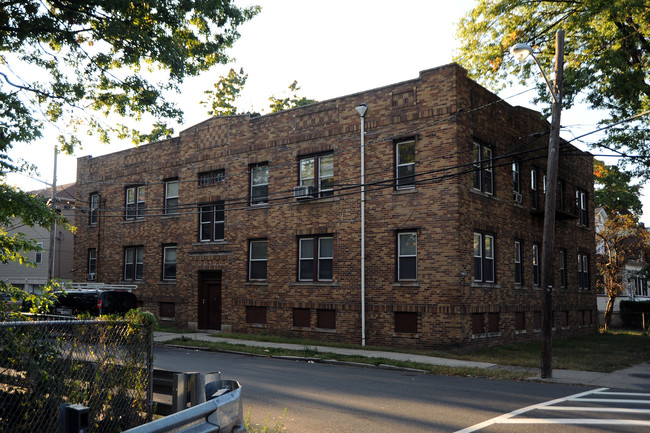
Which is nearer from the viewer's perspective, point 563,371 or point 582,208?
point 563,371

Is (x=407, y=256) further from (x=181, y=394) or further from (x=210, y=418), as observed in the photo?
(x=210, y=418)

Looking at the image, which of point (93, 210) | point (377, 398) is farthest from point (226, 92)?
point (377, 398)

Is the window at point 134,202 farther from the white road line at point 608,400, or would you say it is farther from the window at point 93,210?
the white road line at point 608,400

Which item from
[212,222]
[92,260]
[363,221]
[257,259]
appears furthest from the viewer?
[92,260]

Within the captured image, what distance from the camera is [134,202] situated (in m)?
28.4

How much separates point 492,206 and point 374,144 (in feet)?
16.3

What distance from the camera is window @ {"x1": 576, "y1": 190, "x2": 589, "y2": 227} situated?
29.2 m

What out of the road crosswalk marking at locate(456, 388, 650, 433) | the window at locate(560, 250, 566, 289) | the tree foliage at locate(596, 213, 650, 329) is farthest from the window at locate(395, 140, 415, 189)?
the tree foliage at locate(596, 213, 650, 329)

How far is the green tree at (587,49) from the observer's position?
62.0 ft

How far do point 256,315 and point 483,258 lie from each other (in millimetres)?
9366

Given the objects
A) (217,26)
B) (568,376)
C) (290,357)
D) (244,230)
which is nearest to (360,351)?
(290,357)

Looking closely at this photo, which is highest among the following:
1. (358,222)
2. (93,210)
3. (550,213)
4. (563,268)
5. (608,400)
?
(93,210)

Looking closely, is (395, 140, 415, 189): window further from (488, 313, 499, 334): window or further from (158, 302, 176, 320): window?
(158, 302, 176, 320): window

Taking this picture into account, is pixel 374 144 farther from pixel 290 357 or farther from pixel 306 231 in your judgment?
pixel 290 357
